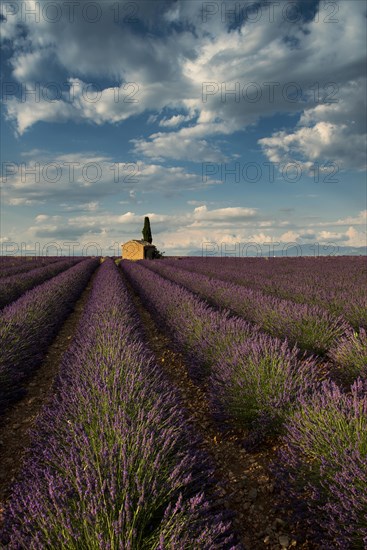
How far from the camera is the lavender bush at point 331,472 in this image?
1.90 meters

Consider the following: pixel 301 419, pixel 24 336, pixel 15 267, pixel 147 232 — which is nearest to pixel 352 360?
pixel 301 419

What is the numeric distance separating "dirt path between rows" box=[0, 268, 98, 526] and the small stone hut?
3415cm

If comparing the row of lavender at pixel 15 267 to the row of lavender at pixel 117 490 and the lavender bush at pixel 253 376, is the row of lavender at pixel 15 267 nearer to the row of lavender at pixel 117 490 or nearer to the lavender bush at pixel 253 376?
the lavender bush at pixel 253 376

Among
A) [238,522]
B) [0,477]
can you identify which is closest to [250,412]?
[238,522]

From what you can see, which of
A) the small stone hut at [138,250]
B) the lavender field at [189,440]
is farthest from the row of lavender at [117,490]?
the small stone hut at [138,250]

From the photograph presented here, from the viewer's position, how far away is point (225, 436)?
342cm

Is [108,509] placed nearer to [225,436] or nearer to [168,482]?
[168,482]

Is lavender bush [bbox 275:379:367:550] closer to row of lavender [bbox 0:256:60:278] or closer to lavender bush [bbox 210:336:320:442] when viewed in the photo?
lavender bush [bbox 210:336:320:442]

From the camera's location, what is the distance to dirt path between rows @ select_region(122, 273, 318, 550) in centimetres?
219

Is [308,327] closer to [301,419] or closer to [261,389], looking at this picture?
[261,389]

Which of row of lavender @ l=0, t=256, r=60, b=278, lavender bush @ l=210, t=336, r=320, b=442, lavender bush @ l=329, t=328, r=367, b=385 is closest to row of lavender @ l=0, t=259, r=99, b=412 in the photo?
lavender bush @ l=210, t=336, r=320, b=442

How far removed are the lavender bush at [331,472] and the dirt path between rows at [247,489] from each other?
0.15m

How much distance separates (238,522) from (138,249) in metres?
39.9

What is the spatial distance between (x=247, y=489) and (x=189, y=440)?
2.10ft
